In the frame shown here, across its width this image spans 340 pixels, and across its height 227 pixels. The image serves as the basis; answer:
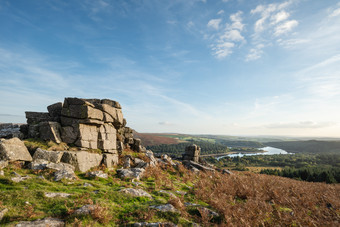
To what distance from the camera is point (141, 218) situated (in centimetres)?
738

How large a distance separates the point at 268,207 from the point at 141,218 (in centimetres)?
744

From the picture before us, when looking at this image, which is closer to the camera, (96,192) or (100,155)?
(96,192)

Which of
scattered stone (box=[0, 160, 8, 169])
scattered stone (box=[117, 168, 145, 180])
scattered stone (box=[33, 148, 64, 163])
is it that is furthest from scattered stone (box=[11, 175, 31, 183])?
scattered stone (box=[117, 168, 145, 180])

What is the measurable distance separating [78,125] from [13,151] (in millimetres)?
5360

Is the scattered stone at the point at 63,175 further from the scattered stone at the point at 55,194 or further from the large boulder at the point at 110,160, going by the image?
the large boulder at the point at 110,160

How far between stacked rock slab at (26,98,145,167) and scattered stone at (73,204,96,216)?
9.91 meters

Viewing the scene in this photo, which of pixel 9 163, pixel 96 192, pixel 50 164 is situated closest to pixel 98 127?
pixel 50 164

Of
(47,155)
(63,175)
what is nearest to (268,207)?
(63,175)

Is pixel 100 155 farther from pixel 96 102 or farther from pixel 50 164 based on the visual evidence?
pixel 96 102

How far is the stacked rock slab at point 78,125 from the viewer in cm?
1571

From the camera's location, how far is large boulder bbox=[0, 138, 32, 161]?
11406mm

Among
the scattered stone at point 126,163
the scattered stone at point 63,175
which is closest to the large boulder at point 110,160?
the scattered stone at point 126,163

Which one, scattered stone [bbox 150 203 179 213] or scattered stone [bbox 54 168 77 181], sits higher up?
scattered stone [bbox 54 168 77 181]

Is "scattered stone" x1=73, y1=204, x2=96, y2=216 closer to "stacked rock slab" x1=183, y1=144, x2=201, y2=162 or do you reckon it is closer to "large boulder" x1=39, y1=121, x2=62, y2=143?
"large boulder" x1=39, y1=121, x2=62, y2=143
